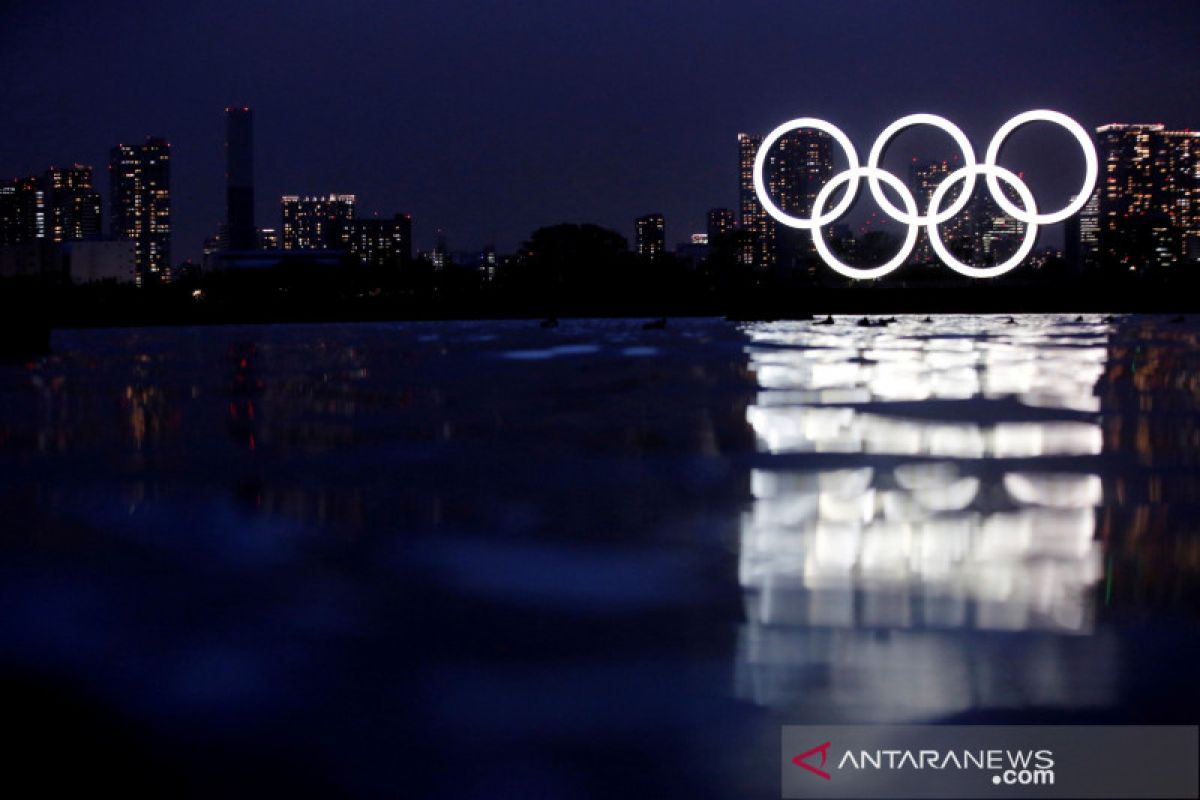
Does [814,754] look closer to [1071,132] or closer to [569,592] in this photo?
[569,592]

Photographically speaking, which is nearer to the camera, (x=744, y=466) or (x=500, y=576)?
(x=500, y=576)

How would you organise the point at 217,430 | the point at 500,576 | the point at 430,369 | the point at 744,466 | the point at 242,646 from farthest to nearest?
the point at 430,369
the point at 217,430
the point at 744,466
the point at 500,576
the point at 242,646

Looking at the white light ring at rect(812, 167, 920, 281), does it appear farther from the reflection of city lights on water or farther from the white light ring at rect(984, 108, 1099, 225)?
the reflection of city lights on water

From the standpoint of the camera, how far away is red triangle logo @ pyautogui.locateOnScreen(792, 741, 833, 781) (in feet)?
11.5

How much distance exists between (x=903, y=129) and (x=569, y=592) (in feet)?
149

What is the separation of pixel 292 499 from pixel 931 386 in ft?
34.0

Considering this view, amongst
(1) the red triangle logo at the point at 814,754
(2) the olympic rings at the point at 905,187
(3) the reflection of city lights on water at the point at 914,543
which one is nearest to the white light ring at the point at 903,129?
(2) the olympic rings at the point at 905,187

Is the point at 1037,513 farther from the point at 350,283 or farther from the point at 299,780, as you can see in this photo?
the point at 350,283

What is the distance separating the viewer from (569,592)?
18.1ft

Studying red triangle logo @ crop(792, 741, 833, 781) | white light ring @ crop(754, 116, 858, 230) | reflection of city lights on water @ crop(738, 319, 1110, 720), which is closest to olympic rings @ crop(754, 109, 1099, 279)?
white light ring @ crop(754, 116, 858, 230)

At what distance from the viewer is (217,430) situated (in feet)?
41.1

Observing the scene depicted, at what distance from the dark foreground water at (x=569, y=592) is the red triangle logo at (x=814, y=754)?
0.30 feet

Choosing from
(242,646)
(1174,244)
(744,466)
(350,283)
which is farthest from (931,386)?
(1174,244)

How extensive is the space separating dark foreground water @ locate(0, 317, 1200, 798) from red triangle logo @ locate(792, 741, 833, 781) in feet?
0.30
